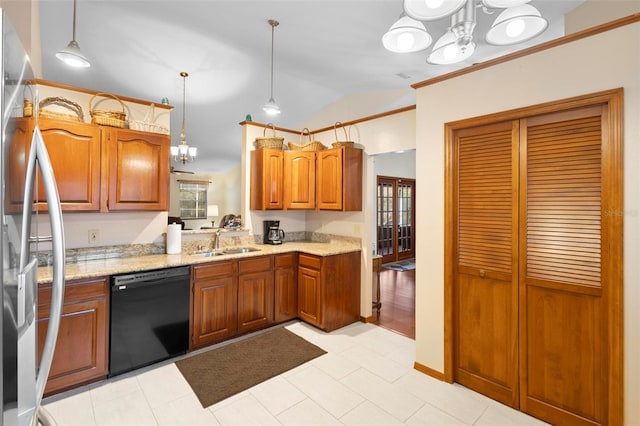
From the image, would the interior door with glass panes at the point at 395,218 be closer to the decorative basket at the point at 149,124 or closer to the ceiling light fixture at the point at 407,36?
the decorative basket at the point at 149,124

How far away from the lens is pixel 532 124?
83.7 inches

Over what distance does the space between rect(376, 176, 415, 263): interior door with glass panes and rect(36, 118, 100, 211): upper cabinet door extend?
5.62 meters

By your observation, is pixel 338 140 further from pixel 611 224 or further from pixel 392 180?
pixel 392 180

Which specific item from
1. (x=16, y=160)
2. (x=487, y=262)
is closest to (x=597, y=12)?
(x=487, y=262)

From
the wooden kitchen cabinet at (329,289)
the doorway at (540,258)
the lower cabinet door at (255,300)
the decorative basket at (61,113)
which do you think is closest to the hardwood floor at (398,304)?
the wooden kitchen cabinet at (329,289)

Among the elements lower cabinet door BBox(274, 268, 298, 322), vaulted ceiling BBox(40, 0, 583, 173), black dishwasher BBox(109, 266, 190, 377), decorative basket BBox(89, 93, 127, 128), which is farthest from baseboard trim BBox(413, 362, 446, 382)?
decorative basket BBox(89, 93, 127, 128)

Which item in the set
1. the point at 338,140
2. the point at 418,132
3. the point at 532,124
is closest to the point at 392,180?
the point at 338,140

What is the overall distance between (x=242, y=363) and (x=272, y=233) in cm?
171

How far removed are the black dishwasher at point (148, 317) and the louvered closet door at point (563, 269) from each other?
9.18ft

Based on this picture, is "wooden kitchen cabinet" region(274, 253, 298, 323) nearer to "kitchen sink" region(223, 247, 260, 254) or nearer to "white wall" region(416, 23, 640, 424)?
"kitchen sink" region(223, 247, 260, 254)

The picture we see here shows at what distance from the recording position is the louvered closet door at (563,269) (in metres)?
1.88

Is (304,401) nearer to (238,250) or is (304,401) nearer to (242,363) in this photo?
(242,363)

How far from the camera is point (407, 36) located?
209cm

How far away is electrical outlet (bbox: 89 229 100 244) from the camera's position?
9.53 ft
